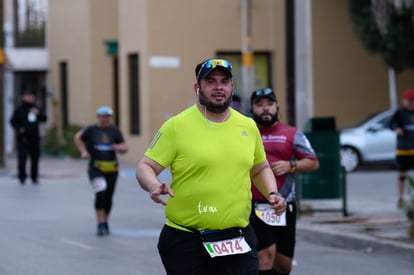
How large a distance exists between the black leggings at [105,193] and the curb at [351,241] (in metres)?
2.67

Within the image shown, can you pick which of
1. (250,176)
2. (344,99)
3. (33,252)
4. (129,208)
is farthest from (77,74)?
(250,176)

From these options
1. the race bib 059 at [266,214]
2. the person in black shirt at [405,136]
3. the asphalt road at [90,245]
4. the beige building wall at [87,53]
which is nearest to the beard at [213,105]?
the race bib 059 at [266,214]

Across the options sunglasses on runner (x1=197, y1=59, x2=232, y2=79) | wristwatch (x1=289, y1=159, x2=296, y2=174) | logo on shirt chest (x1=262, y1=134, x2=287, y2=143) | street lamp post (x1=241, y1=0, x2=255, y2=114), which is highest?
street lamp post (x1=241, y1=0, x2=255, y2=114)

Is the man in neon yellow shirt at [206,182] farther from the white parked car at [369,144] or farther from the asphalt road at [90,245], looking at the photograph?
the white parked car at [369,144]

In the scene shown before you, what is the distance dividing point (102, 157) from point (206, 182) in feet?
24.8

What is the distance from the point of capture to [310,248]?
12.3 m

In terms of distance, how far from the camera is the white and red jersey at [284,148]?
26.0ft

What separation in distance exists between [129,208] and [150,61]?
1141 cm

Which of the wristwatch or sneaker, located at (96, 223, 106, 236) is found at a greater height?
the wristwatch

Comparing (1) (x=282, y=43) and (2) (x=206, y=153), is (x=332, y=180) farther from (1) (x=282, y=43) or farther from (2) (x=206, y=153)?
(1) (x=282, y=43)

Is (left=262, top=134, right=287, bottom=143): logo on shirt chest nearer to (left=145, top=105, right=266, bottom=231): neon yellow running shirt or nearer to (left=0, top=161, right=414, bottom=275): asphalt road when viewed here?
(left=145, top=105, right=266, bottom=231): neon yellow running shirt

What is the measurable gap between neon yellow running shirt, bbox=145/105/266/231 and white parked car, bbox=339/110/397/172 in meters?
18.5

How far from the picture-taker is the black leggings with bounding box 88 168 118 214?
12.9 meters

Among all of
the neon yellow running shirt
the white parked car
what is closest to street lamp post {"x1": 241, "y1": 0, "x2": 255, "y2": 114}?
the white parked car
